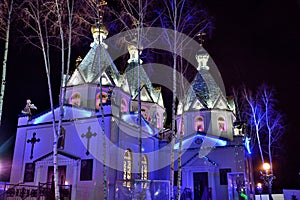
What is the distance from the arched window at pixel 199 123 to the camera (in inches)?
1101

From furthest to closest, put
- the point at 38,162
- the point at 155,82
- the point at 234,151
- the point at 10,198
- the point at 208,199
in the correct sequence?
the point at 155,82
the point at 234,151
the point at 208,199
the point at 38,162
the point at 10,198

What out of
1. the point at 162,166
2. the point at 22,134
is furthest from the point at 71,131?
the point at 162,166

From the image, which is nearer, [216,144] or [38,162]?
[38,162]

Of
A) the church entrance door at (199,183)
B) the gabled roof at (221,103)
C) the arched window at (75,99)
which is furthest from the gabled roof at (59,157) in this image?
the gabled roof at (221,103)

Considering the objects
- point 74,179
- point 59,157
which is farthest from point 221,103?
point 59,157

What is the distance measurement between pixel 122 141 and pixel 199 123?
9.74 meters

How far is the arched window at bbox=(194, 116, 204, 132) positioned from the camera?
91.8 feet

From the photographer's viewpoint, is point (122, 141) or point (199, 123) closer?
point (122, 141)

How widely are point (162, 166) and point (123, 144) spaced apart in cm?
634

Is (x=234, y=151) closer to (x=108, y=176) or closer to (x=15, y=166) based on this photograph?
(x=108, y=176)

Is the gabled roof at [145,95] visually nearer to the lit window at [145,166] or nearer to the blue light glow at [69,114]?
the lit window at [145,166]

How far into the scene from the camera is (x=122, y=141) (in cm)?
2075

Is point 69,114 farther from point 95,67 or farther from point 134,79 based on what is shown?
point 134,79

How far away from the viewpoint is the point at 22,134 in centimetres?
2238
